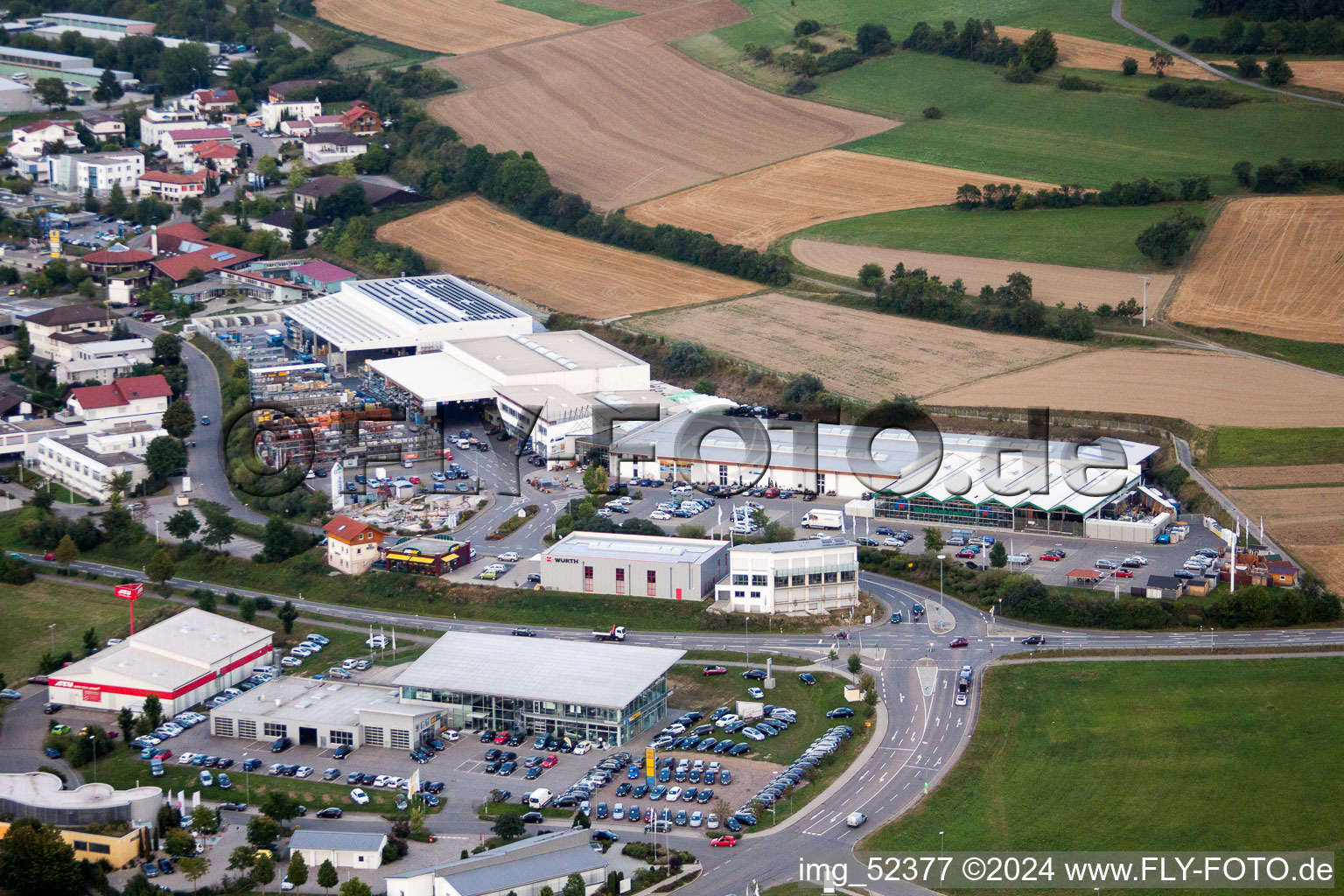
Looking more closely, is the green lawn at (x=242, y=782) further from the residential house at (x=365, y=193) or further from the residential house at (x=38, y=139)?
the residential house at (x=38, y=139)

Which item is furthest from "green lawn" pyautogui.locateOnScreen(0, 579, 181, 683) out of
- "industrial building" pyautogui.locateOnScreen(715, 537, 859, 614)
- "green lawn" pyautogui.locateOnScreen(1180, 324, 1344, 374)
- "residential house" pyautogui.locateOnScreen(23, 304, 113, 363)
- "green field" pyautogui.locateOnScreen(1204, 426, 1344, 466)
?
"green lawn" pyautogui.locateOnScreen(1180, 324, 1344, 374)

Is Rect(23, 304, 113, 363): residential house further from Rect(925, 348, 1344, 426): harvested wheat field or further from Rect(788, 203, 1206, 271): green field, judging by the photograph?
Rect(925, 348, 1344, 426): harvested wheat field

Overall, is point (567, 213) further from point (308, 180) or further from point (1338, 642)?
point (1338, 642)

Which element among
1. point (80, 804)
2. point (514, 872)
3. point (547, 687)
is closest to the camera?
point (514, 872)

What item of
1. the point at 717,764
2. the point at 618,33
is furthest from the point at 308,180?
the point at 717,764

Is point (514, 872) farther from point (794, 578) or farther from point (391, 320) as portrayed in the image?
point (391, 320)

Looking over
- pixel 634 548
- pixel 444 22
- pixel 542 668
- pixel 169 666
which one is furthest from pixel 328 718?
pixel 444 22

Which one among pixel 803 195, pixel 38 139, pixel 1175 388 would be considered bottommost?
pixel 1175 388

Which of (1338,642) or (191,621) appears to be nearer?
(1338,642)
